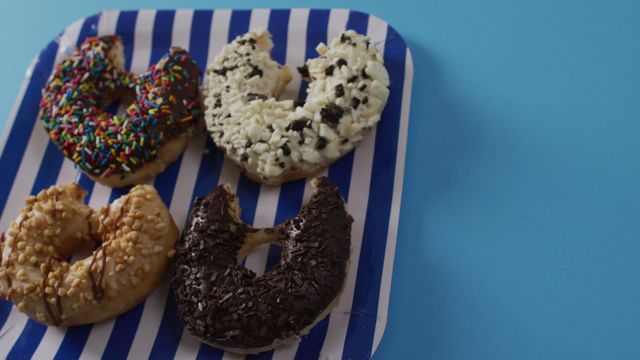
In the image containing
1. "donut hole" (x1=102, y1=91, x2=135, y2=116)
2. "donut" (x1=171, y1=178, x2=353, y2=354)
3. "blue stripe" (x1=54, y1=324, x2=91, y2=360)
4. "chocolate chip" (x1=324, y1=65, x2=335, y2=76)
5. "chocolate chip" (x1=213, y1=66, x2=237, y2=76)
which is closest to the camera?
"donut" (x1=171, y1=178, x2=353, y2=354)

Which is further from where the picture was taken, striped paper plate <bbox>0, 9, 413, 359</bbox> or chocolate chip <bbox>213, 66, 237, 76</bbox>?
chocolate chip <bbox>213, 66, 237, 76</bbox>

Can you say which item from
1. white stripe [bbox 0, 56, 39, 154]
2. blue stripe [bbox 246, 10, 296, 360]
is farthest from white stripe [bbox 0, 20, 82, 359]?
blue stripe [bbox 246, 10, 296, 360]

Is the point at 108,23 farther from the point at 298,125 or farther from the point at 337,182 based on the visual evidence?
the point at 337,182

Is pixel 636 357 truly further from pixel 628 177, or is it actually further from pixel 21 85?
A: pixel 21 85

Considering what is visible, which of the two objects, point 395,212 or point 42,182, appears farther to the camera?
point 42,182

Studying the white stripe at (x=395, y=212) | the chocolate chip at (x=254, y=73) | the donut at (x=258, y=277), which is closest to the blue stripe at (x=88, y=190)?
the donut at (x=258, y=277)

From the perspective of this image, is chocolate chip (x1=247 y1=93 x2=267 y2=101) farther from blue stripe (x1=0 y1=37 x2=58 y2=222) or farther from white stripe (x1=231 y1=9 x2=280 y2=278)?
blue stripe (x1=0 y1=37 x2=58 y2=222)

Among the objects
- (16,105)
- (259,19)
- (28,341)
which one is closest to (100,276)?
(28,341)
